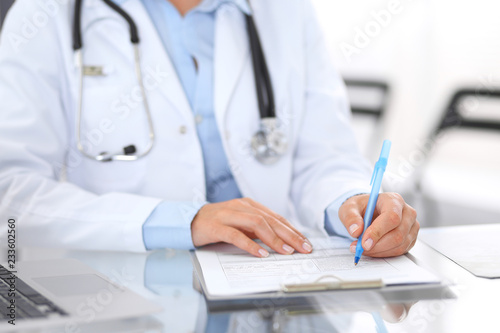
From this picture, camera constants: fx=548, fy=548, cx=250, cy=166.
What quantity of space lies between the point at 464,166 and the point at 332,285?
14.2 ft

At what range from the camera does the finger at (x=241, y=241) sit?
2.90ft

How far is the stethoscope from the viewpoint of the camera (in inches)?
47.1

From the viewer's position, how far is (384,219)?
0.88m

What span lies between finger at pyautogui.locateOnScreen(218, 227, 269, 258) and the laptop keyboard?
314mm

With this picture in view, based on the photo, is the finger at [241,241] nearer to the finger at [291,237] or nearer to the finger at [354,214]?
the finger at [291,237]

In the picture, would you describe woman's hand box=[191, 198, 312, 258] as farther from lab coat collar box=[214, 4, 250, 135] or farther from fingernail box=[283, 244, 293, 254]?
lab coat collar box=[214, 4, 250, 135]

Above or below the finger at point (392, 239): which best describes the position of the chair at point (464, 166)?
below

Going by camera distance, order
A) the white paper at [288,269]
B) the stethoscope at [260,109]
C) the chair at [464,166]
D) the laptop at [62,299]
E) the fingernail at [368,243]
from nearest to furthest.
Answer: the laptop at [62,299]
the white paper at [288,269]
the fingernail at [368,243]
the stethoscope at [260,109]
the chair at [464,166]

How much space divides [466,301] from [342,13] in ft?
14.0

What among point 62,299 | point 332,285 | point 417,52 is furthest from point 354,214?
point 417,52

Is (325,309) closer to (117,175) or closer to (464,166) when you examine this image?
(117,175)

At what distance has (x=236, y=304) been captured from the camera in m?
0.69

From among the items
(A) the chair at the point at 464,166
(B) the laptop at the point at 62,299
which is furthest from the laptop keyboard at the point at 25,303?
(A) the chair at the point at 464,166

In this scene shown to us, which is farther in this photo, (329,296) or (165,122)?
(165,122)
